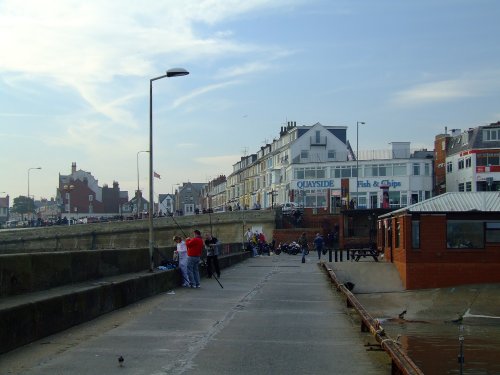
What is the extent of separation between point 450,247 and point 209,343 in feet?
80.9

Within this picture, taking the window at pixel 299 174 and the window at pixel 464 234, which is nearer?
the window at pixel 464 234

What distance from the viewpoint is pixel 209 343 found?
11.8 meters

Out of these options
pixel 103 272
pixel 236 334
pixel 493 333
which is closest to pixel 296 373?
pixel 236 334

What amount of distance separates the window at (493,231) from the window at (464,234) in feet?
0.92

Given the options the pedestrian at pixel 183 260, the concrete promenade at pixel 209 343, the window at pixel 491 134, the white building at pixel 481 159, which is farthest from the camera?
the window at pixel 491 134

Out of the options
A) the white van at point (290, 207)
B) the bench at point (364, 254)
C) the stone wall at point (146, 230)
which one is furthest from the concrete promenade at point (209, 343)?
the white van at point (290, 207)

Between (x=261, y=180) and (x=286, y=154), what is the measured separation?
20.0 metres

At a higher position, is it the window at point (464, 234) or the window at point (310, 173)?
the window at point (310, 173)

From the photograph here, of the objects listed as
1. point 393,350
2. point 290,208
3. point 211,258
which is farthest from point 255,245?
point 393,350

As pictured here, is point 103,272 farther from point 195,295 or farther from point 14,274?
point 14,274

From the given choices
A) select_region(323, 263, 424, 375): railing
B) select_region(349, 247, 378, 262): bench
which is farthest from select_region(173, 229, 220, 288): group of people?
select_region(349, 247, 378, 262): bench

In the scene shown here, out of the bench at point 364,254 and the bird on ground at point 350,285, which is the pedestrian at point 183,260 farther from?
the bench at point 364,254

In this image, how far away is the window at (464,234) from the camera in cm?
3400

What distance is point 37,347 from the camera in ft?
35.7
